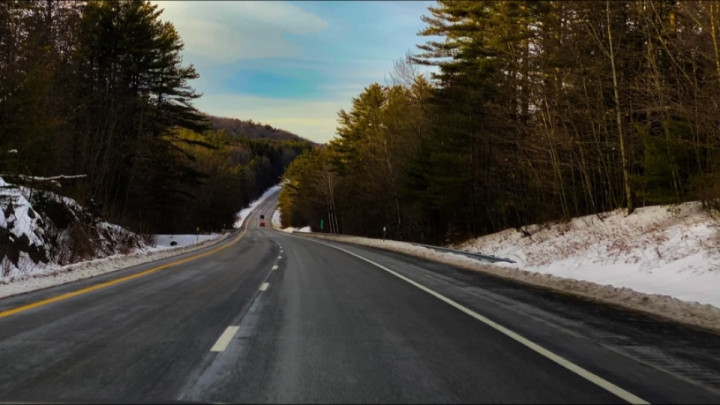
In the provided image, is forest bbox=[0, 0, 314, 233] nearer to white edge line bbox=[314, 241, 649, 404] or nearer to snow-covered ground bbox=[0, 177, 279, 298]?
snow-covered ground bbox=[0, 177, 279, 298]

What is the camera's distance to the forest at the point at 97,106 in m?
19.8

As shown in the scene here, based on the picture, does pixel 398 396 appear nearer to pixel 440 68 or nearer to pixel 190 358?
pixel 190 358

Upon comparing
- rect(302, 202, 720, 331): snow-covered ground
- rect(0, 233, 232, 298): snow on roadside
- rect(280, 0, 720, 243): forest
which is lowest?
rect(302, 202, 720, 331): snow-covered ground

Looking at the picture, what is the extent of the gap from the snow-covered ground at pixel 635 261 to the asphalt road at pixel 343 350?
119cm

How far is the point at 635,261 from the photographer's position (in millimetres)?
13383

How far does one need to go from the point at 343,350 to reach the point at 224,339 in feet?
5.05

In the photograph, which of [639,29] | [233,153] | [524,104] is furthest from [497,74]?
[233,153]

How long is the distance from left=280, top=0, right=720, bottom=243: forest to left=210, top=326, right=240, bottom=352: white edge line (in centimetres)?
1261

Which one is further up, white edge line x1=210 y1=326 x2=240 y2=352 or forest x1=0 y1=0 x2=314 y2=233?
forest x1=0 y1=0 x2=314 y2=233

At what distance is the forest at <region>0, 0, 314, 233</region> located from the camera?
19797 millimetres

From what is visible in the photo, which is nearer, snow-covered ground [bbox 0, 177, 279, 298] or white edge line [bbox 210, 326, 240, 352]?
white edge line [bbox 210, 326, 240, 352]

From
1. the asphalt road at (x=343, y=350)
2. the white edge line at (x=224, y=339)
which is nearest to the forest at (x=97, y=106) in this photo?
the asphalt road at (x=343, y=350)

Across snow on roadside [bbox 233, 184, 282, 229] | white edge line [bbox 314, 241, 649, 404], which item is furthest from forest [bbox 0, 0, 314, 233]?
snow on roadside [bbox 233, 184, 282, 229]

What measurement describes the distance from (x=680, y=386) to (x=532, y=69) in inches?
794
